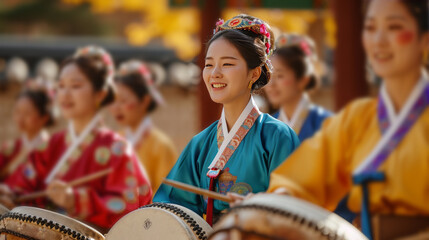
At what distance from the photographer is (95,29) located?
63.0ft

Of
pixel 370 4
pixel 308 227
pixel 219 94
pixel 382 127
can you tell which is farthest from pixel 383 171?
pixel 219 94

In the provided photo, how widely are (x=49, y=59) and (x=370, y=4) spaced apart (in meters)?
7.04

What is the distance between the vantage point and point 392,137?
2002mm

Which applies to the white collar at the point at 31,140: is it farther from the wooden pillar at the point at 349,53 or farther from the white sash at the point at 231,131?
the white sash at the point at 231,131

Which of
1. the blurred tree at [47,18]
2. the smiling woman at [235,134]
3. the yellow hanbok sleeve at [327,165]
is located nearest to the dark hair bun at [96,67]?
the smiling woman at [235,134]

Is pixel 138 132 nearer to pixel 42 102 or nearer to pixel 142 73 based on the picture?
pixel 142 73

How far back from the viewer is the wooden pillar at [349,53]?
16.5 ft

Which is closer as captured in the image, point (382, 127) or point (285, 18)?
point (382, 127)

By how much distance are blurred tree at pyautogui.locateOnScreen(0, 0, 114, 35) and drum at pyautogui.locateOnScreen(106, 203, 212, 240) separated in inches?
639

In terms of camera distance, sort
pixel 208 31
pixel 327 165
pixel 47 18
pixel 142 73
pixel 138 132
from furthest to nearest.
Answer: pixel 47 18 < pixel 208 31 < pixel 138 132 < pixel 142 73 < pixel 327 165

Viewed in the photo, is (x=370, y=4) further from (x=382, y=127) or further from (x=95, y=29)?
(x=95, y=29)

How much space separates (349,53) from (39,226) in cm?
299

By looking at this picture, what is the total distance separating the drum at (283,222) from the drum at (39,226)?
2.64 ft

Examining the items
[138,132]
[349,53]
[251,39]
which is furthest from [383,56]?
[138,132]
